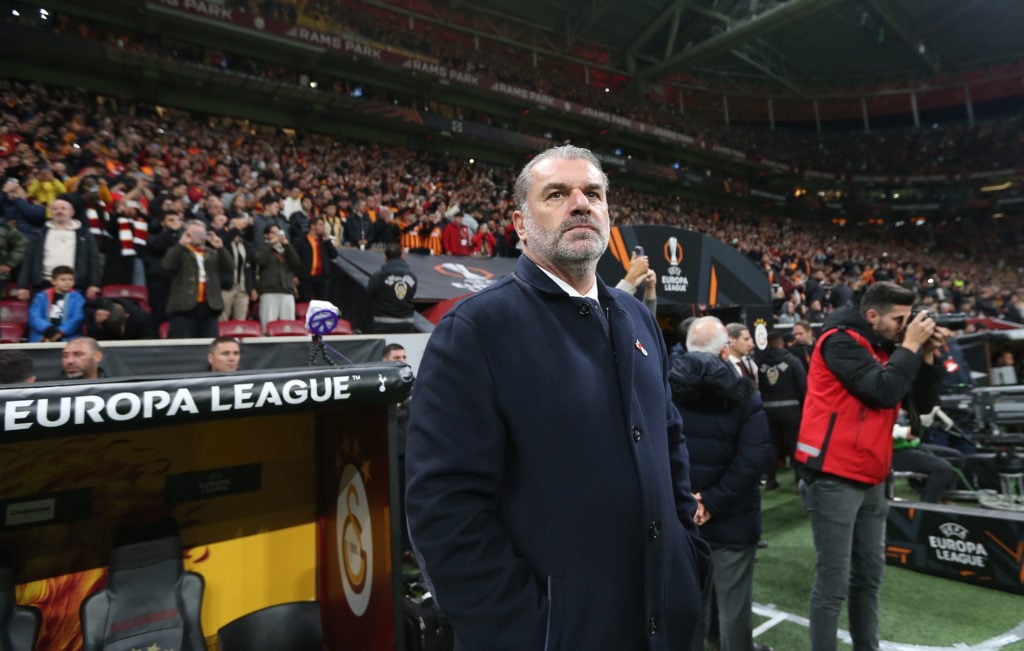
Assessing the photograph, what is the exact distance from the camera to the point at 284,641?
8.17ft

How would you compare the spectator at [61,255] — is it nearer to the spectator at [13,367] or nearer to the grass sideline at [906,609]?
the spectator at [13,367]

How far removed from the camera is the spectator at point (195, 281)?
6.38 metres

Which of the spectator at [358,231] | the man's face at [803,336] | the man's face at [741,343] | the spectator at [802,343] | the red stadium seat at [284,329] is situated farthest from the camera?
the spectator at [358,231]

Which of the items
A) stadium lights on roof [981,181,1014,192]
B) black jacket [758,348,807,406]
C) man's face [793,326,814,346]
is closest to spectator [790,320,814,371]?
man's face [793,326,814,346]

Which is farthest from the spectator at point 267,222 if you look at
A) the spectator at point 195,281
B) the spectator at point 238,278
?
the spectator at point 195,281

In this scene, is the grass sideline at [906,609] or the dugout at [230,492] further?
the grass sideline at [906,609]

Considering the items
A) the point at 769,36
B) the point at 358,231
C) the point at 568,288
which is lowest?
the point at 568,288

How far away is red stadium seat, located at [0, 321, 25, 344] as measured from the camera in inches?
216

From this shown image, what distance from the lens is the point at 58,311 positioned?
561 cm

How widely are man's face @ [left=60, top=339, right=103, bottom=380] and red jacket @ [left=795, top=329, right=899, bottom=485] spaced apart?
476 centimetres

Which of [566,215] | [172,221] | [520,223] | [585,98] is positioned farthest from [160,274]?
[585,98]

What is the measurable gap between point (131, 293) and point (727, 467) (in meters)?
6.76

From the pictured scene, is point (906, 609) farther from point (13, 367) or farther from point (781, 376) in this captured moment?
point (13, 367)

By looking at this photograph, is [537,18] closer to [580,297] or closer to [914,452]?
[914,452]
